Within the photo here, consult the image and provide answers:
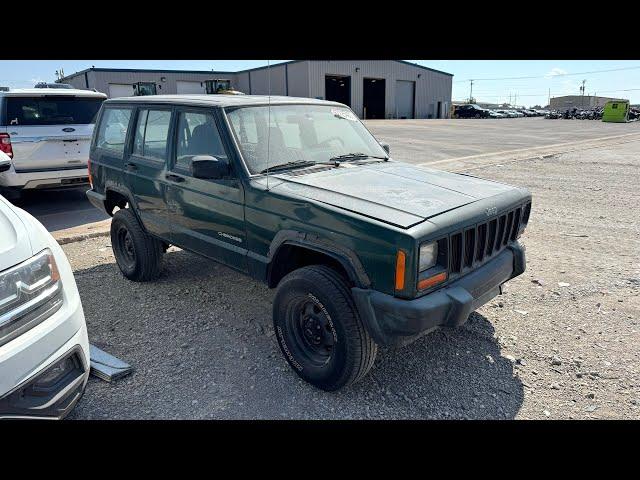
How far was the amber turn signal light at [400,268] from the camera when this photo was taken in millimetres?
2510

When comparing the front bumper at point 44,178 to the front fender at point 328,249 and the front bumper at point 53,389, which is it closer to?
the front fender at point 328,249

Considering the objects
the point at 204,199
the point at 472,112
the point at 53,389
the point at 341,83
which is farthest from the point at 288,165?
the point at 472,112

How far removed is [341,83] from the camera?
43969 millimetres

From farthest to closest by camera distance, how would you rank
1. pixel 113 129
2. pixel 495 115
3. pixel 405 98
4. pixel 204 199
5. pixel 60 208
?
pixel 495 115, pixel 405 98, pixel 60 208, pixel 113 129, pixel 204 199

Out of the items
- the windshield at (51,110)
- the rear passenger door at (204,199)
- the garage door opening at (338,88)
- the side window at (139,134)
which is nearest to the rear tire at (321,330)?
the rear passenger door at (204,199)

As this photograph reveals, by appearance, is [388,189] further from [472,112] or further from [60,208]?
[472,112]

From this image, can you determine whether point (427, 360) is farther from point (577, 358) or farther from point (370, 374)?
point (577, 358)

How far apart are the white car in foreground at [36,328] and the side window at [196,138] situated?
1.50 m

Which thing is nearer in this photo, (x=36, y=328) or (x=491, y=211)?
(x=36, y=328)

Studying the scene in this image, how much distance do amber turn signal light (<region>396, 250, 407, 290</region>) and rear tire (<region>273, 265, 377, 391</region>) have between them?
1.18ft

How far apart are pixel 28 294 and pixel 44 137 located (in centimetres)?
586

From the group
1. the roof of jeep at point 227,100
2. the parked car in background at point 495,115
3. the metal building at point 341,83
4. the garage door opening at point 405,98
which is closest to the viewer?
the roof of jeep at point 227,100
